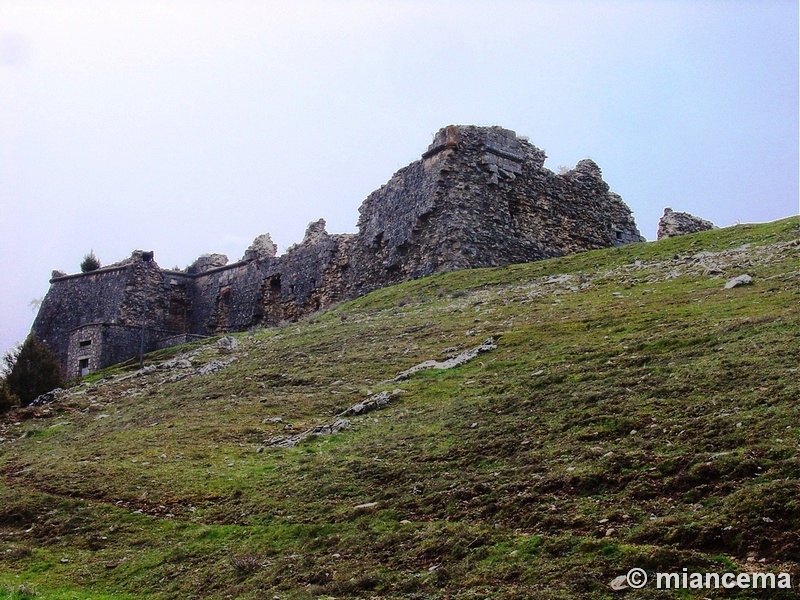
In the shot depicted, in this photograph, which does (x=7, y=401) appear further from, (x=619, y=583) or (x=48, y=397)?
(x=619, y=583)

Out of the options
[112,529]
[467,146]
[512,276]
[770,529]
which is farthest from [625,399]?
[467,146]

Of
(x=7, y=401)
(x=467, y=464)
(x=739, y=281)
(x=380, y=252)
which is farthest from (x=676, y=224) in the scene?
(x=467, y=464)

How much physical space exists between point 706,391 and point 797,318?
2.34 m

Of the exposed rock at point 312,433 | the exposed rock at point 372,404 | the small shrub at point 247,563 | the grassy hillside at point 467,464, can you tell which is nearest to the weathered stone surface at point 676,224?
the grassy hillside at point 467,464

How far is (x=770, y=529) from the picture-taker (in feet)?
20.1

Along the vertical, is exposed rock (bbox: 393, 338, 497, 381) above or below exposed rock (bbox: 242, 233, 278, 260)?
below

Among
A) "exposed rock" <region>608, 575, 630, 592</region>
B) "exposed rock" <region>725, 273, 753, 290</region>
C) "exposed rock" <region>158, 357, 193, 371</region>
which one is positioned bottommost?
"exposed rock" <region>608, 575, 630, 592</region>

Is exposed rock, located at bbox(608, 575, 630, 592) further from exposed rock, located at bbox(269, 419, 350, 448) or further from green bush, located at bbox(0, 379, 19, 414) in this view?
green bush, located at bbox(0, 379, 19, 414)

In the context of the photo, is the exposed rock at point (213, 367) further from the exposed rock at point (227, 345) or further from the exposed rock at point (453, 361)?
the exposed rock at point (453, 361)

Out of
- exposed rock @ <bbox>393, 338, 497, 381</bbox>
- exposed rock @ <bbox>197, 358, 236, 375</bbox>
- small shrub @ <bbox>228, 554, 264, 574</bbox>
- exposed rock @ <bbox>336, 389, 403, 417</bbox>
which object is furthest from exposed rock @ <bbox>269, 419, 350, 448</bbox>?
exposed rock @ <bbox>197, 358, 236, 375</bbox>

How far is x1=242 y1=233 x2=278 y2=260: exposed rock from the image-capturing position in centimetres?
3309

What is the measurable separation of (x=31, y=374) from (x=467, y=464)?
49.2 feet

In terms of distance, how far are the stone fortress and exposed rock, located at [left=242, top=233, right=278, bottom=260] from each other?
5 cm

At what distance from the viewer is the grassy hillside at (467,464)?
673 centimetres
